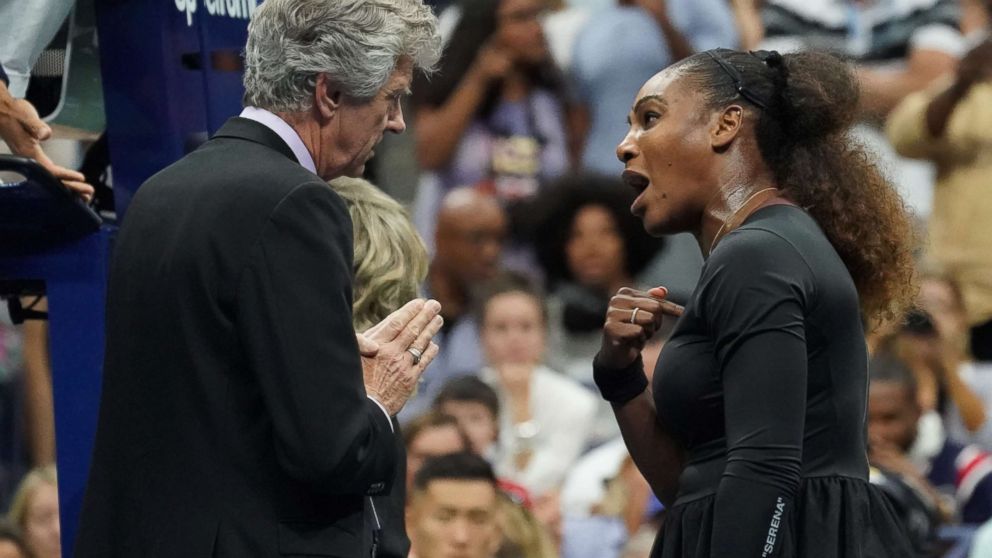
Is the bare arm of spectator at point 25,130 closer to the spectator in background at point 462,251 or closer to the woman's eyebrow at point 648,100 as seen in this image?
the woman's eyebrow at point 648,100

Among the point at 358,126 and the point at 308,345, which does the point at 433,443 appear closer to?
the point at 358,126

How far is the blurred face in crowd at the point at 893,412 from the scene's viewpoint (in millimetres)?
5328

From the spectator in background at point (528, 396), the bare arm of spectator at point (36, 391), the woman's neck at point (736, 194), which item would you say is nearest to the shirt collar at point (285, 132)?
the woman's neck at point (736, 194)

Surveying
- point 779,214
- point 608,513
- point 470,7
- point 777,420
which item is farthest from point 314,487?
point 470,7

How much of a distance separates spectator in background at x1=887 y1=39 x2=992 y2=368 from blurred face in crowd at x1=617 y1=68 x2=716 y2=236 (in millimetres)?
3494

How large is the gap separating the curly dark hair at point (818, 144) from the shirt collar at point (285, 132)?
2.17 feet

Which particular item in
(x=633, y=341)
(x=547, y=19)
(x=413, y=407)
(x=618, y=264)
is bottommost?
(x=413, y=407)

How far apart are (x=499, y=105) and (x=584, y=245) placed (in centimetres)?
63

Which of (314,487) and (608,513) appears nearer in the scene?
(314,487)

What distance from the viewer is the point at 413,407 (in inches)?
234

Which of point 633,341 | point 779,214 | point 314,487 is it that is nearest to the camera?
point 314,487

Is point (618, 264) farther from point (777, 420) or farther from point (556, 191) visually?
point (777, 420)

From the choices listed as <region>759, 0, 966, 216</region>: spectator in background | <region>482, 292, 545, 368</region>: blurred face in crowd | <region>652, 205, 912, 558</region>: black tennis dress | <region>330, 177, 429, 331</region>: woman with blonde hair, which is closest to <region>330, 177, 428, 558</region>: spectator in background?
<region>330, 177, 429, 331</region>: woman with blonde hair

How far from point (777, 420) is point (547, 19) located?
4.17 meters
